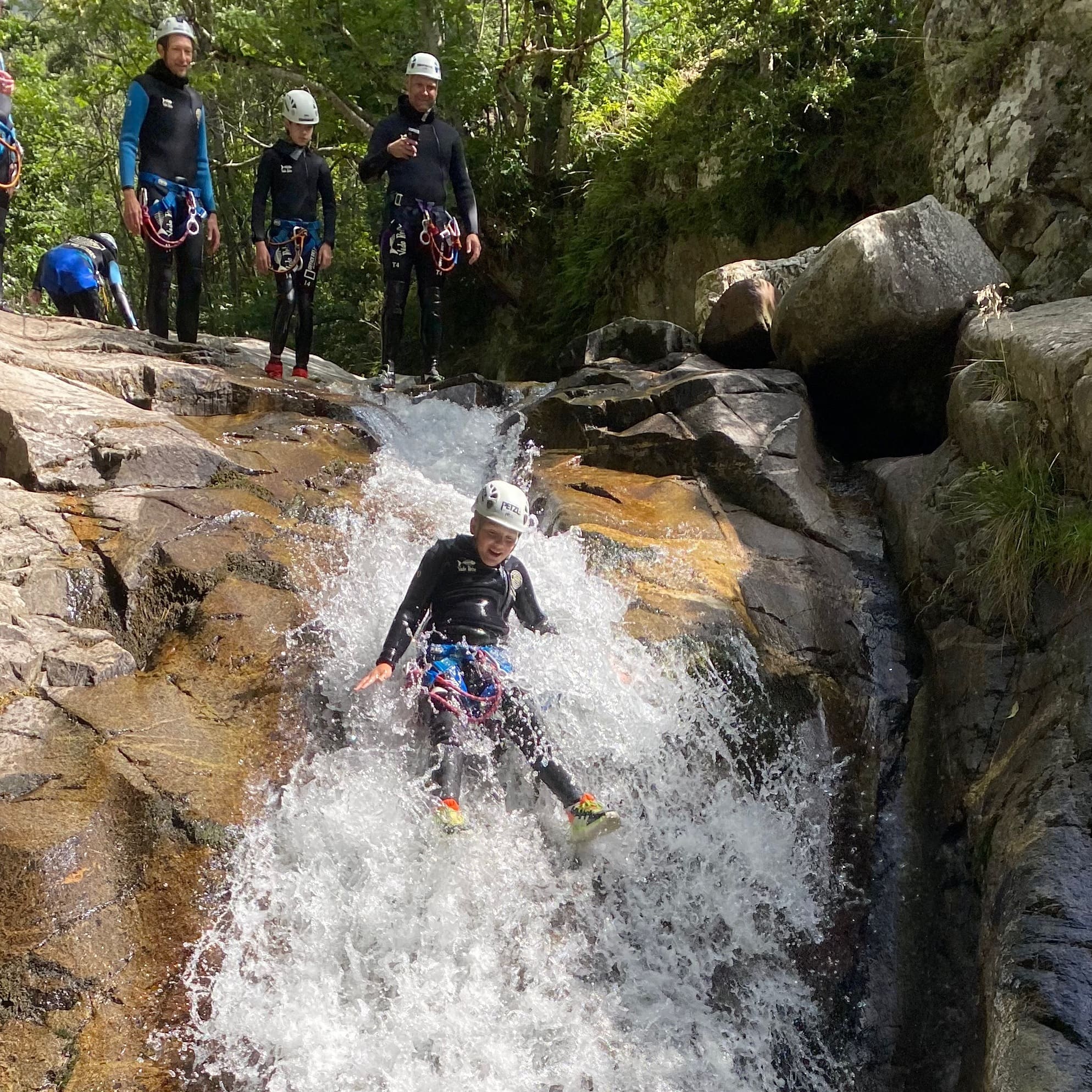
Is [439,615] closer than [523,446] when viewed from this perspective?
Yes

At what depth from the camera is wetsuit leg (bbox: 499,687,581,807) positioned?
457cm

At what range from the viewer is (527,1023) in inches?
159

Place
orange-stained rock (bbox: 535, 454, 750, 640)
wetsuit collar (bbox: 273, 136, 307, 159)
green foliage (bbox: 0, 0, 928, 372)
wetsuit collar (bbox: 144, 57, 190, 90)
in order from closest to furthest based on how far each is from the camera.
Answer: orange-stained rock (bbox: 535, 454, 750, 640) < wetsuit collar (bbox: 144, 57, 190, 90) < wetsuit collar (bbox: 273, 136, 307, 159) < green foliage (bbox: 0, 0, 928, 372)

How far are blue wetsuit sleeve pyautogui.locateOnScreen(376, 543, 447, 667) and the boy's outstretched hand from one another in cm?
3

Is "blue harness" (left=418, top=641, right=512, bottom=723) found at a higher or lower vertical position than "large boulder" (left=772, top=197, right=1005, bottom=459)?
lower

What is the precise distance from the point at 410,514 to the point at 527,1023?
140 inches

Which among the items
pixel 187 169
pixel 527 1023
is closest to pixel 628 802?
pixel 527 1023

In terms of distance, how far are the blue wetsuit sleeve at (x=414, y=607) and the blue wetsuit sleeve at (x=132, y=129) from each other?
14.1ft

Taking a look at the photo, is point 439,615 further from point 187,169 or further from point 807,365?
point 187,169

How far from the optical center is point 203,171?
320 inches

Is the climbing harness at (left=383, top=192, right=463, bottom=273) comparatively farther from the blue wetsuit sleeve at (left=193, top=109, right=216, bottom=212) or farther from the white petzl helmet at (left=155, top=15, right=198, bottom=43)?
the white petzl helmet at (left=155, top=15, right=198, bottom=43)

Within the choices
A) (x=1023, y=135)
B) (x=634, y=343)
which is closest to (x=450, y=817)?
(x=634, y=343)

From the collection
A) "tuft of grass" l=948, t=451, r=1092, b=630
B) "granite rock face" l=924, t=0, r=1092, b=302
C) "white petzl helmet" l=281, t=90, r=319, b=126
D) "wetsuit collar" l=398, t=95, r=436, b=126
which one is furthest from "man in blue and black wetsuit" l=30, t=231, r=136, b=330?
"tuft of grass" l=948, t=451, r=1092, b=630

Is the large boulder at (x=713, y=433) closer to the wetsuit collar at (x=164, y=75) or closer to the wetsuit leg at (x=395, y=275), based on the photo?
the wetsuit leg at (x=395, y=275)
